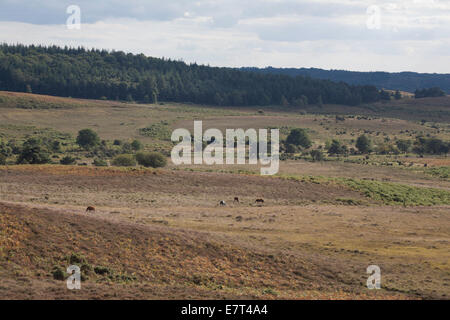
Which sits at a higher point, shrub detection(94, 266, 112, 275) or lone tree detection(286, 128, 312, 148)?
lone tree detection(286, 128, 312, 148)

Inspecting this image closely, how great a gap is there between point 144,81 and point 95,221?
150424 millimetres

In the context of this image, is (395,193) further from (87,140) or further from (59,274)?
(87,140)

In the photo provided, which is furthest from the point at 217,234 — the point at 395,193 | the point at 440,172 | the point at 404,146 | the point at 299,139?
the point at 404,146

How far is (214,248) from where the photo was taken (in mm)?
23672

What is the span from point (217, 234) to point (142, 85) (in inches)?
5833

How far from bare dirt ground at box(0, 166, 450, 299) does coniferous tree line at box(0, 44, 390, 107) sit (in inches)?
5131

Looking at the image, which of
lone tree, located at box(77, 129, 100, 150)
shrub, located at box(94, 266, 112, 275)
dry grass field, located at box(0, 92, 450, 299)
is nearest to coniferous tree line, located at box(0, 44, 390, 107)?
lone tree, located at box(77, 129, 100, 150)

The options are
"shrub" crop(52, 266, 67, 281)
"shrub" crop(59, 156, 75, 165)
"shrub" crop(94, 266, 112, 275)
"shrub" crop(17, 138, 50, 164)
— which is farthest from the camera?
"shrub" crop(59, 156, 75, 165)

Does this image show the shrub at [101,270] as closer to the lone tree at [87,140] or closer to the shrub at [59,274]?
the shrub at [59,274]

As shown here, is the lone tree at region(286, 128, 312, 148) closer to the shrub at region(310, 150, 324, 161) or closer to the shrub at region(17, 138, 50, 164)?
the shrub at region(310, 150, 324, 161)

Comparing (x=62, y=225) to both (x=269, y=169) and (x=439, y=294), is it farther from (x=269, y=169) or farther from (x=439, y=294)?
(x=269, y=169)

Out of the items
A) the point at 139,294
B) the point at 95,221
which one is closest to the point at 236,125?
the point at 95,221

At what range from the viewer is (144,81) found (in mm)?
170750

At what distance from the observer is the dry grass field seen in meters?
19.1
